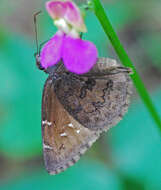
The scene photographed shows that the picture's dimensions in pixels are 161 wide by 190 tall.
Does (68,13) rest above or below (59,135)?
above

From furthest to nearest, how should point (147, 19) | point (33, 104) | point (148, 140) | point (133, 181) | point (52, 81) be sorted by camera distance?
point (147, 19), point (33, 104), point (148, 140), point (133, 181), point (52, 81)

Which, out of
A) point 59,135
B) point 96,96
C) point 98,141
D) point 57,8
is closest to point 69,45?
point 57,8

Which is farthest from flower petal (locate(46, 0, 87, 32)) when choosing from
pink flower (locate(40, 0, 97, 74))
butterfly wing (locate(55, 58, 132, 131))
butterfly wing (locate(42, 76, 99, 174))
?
butterfly wing (locate(42, 76, 99, 174))

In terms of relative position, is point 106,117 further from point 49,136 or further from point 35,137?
point 35,137

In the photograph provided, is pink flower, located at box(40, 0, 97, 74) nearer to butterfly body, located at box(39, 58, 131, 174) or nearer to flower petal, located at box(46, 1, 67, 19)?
flower petal, located at box(46, 1, 67, 19)

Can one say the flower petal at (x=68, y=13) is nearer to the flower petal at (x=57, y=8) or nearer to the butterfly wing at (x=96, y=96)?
the flower petal at (x=57, y=8)

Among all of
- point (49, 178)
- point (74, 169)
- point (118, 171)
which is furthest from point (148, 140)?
point (49, 178)

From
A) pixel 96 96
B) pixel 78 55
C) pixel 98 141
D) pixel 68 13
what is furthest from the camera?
pixel 98 141

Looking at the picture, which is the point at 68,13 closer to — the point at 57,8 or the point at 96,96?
the point at 57,8
